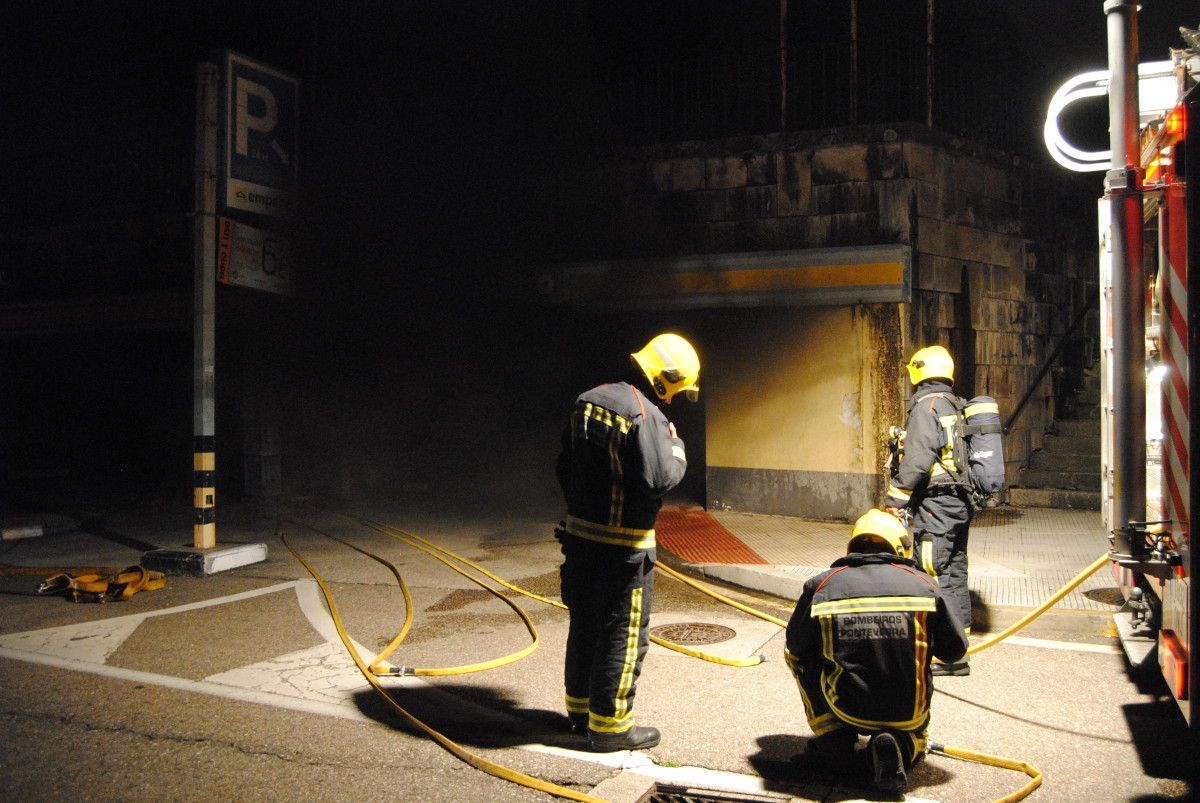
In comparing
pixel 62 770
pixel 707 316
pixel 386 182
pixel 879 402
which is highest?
pixel 386 182

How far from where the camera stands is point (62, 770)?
4.03m

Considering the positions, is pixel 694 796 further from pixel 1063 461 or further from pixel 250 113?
pixel 1063 461

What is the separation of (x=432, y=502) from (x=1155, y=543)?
10.3 metres

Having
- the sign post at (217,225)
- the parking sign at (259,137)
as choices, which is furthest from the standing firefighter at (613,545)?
the parking sign at (259,137)

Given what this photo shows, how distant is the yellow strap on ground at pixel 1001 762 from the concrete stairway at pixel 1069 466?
774 cm

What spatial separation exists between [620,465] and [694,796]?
1.38m

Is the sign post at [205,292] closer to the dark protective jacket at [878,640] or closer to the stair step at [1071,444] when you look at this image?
the dark protective jacket at [878,640]

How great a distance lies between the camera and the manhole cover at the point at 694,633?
611 cm

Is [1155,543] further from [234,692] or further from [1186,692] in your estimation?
[234,692]

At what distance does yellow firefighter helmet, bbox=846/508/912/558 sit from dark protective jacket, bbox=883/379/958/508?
1771 millimetres

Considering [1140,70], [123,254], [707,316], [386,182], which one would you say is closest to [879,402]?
[707,316]

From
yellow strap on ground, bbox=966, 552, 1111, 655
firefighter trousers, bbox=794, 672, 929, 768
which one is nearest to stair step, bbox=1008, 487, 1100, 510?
yellow strap on ground, bbox=966, 552, 1111, 655

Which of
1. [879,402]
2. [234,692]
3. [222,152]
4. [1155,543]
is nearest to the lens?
[1155,543]

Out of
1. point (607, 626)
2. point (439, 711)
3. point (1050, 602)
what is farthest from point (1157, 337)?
point (439, 711)
